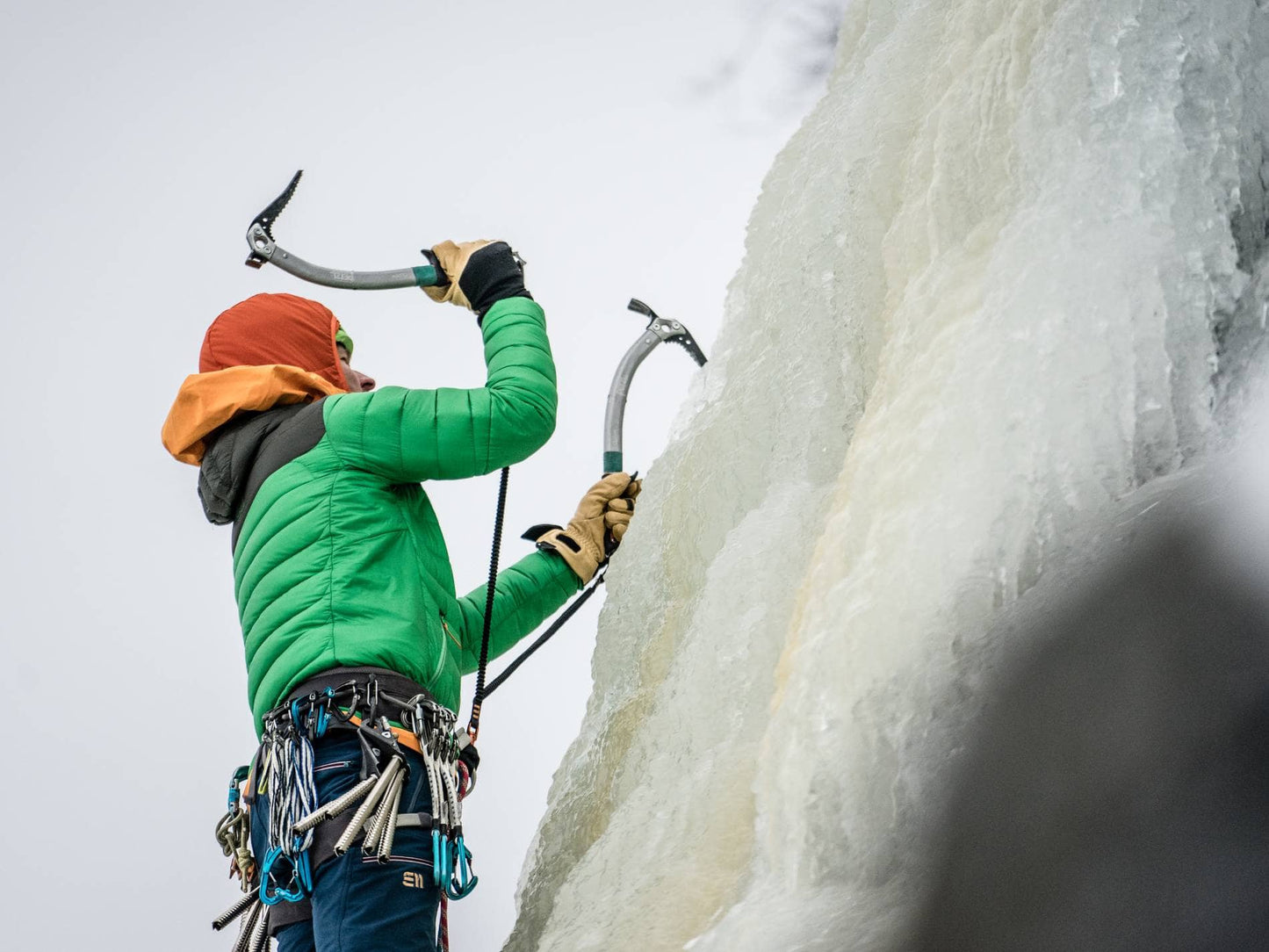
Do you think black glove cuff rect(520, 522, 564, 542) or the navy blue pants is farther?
black glove cuff rect(520, 522, 564, 542)

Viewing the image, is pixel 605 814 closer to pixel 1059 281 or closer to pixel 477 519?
pixel 1059 281

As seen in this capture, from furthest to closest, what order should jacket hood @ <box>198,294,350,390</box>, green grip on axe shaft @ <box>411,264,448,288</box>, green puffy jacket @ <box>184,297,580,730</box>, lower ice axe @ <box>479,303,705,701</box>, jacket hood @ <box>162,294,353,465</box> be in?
1. lower ice axe @ <box>479,303,705,701</box>
2. green grip on axe shaft @ <box>411,264,448,288</box>
3. jacket hood @ <box>198,294,350,390</box>
4. jacket hood @ <box>162,294,353,465</box>
5. green puffy jacket @ <box>184,297,580,730</box>

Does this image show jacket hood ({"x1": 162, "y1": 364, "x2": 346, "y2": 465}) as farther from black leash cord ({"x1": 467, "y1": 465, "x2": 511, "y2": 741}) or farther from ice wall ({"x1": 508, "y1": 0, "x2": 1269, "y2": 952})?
ice wall ({"x1": 508, "y1": 0, "x2": 1269, "y2": 952})

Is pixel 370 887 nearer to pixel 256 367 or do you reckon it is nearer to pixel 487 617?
pixel 487 617

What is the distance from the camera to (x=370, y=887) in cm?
147

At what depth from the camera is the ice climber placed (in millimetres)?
1501

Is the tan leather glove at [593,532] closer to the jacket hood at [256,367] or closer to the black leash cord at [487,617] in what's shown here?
the black leash cord at [487,617]

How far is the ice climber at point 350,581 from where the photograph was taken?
1501mm

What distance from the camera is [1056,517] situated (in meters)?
1.17

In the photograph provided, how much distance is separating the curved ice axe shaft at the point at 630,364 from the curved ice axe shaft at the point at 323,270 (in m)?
0.39

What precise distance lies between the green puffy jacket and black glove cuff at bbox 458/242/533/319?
4.4 inches

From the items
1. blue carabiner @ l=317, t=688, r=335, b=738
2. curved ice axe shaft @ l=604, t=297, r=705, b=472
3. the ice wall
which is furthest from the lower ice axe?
blue carabiner @ l=317, t=688, r=335, b=738

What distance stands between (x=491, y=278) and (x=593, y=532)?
48cm

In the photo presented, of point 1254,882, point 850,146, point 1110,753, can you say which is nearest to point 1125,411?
point 1110,753
